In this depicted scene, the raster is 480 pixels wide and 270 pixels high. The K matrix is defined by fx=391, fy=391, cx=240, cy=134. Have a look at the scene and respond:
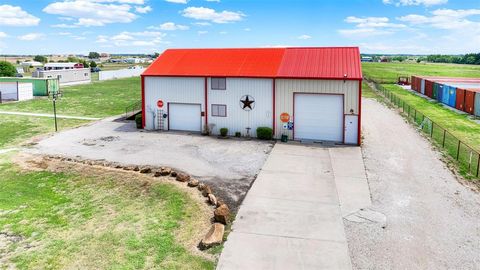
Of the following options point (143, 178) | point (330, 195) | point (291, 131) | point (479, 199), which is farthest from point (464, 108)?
point (143, 178)

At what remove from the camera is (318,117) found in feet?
84.4

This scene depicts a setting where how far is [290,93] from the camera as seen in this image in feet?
84.8

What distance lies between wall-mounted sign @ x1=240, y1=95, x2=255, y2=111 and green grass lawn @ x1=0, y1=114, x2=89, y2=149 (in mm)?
14113

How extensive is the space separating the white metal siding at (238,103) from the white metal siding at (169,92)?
958 millimetres

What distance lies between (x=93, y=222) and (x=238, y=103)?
15633 millimetres

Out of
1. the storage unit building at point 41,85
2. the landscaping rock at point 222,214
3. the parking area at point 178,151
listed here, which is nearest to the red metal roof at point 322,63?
the parking area at point 178,151

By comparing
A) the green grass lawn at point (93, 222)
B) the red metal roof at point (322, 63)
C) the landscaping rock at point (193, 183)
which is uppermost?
the red metal roof at point (322, 63)

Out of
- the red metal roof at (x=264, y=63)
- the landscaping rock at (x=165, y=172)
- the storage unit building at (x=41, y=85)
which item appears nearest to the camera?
the landscaping rock at (x=165, y=172)

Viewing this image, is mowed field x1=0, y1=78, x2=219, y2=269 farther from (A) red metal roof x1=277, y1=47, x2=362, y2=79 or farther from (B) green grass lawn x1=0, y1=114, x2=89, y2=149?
(A) red metal roof x1=277, y1=47, x2=362, y2=79

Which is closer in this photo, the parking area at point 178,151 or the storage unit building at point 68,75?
the parking area at point 178,151

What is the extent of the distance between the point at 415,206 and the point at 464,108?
97.9 feet

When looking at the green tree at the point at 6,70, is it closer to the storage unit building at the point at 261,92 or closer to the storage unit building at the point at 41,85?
the storage unit building at the point at 41,85

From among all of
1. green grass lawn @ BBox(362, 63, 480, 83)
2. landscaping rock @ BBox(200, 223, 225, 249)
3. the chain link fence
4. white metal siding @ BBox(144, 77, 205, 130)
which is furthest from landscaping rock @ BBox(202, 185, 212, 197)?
green grass lawn @ BBox(362, 63, 480, 83)

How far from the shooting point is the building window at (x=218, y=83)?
27281 mm
